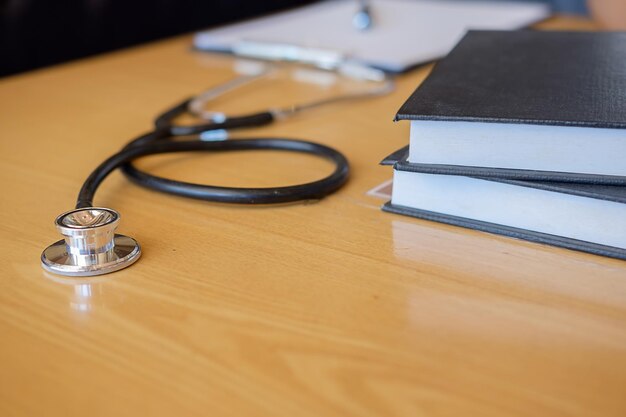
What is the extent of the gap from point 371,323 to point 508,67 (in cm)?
30

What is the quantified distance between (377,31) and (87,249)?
765mm

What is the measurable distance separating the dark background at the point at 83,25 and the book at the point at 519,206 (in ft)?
2.64

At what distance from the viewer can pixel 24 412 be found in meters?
0.38

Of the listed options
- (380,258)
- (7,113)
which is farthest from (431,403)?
(7,113)

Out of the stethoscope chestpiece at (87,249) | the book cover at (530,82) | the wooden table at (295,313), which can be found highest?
the book cover at (530,82)

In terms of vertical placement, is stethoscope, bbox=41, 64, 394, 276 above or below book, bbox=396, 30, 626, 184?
below

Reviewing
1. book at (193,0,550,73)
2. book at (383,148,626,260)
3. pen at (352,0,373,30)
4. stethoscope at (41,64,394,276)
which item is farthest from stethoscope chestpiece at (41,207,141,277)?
pen at (352,0,373,30)

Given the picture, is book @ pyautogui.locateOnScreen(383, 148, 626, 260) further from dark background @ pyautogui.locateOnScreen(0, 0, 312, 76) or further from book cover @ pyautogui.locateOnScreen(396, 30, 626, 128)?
dark background @ pyautogui.locateOnScreen(0, 0, 312, 76)

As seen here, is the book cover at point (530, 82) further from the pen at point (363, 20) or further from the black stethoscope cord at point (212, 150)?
the pen at point (363, 20)

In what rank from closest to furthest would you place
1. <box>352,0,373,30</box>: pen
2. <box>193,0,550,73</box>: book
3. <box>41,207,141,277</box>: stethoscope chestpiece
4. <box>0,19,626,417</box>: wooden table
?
1. <box>0,19,626,417</box>: wooden table
2. <box>41,207,141,277</box>: stethoscope chestpiece
3. <box>193,0,550,73</box>: book
4. <box>352,0,373,30</box>: pen

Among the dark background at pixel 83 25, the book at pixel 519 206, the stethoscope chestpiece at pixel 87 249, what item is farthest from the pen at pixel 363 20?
the stethoscope chestpiece at pixel 87 249

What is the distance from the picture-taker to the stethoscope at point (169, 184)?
51 cm

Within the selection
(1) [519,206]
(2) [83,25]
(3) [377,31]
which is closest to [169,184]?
(1) [519,206]

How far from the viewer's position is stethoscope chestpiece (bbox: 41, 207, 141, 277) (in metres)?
0.50
